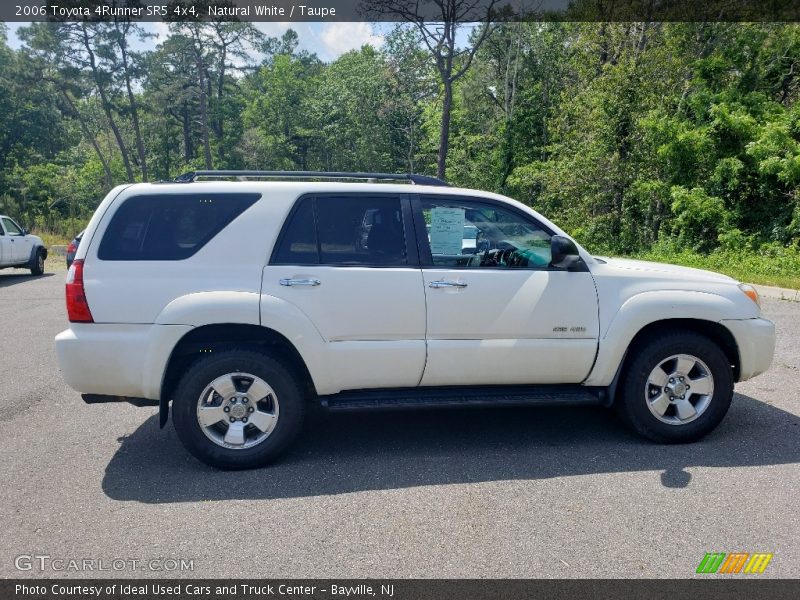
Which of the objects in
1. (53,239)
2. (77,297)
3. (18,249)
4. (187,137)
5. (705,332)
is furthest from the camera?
(187,137)

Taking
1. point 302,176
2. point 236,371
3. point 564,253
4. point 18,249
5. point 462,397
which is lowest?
point 18,249

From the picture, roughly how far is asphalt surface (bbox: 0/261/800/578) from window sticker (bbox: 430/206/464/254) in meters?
1.47

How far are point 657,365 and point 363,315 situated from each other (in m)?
2.15

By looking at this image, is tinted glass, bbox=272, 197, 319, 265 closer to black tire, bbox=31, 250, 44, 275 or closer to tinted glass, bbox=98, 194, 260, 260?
tinted glass, bbox=98, 194, 260, 260

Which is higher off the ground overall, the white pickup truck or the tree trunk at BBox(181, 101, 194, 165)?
the tree trunk at BBox(181, 101, 194, 165)

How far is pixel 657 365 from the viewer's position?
466 cm

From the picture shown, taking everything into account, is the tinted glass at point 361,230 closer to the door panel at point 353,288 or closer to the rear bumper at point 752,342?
the door panel at point 353,288

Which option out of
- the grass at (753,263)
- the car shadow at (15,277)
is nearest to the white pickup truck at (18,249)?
the car shadow at (15,277)

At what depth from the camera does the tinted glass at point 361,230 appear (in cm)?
449

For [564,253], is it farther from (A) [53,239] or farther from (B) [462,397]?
(A) [53,239]

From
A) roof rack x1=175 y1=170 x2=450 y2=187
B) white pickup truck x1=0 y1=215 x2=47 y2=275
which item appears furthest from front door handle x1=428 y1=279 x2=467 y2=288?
white pickup truck x1=0 y1=215 x2=47 y2=275

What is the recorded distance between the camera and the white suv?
4258 mm

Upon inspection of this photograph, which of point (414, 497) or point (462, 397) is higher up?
point (462, 397)

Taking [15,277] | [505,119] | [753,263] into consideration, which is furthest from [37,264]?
[505,119]
